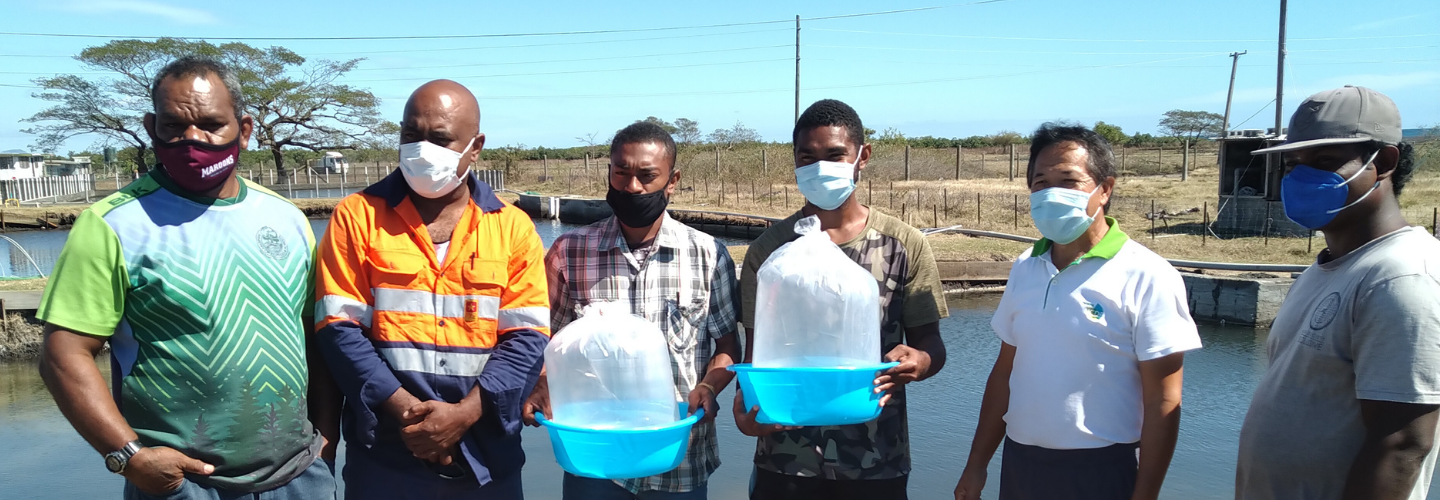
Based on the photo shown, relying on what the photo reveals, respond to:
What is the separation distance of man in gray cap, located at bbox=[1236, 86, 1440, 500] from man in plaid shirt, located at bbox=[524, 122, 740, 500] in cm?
168

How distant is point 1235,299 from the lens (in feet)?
40.9

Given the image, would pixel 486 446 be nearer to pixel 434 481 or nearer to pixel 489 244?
pixel 434 481

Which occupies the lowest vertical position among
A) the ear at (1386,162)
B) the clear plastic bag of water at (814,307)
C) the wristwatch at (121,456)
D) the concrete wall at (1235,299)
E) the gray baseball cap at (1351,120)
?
the concrete wall at (1235,299)

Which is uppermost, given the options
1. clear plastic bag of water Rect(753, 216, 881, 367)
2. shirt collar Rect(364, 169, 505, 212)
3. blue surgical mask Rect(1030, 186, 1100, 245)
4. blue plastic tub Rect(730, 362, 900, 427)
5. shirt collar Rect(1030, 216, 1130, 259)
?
shirt collar Rect(364, 169, 505, 212)

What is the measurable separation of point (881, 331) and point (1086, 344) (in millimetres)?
702

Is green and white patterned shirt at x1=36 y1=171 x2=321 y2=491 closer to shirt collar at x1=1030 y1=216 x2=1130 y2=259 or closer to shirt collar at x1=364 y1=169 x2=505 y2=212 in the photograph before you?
shirt collar at x1=364 y1=169 x2=505 y2=212

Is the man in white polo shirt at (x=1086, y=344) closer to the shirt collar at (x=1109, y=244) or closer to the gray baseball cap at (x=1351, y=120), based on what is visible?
the shirt collar at (x=1109, y=244)

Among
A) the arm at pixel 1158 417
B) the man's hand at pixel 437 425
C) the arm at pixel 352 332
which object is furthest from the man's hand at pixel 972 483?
the arm at pixel 352 332

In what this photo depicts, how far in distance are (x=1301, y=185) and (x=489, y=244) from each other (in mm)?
2415

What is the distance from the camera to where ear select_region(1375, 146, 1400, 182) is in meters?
2.33

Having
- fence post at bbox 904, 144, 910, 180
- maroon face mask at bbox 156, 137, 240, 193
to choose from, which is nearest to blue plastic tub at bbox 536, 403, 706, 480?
maroon face mask at bbox 156, 137, 240, 193

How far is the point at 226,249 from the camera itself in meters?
2.50

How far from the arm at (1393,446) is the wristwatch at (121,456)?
3.27m

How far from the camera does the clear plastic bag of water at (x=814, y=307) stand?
107 inches
